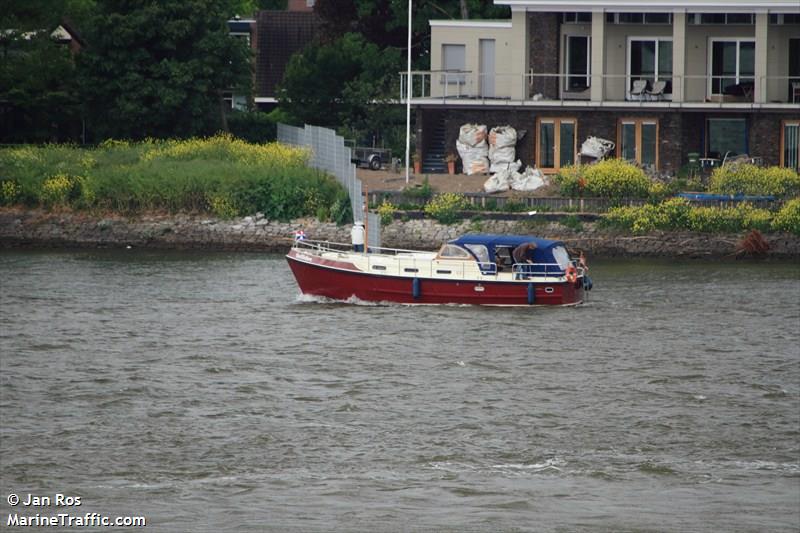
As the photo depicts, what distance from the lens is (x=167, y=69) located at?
222ft

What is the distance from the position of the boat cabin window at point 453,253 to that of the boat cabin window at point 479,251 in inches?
5.9

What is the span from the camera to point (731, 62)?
65.2 m

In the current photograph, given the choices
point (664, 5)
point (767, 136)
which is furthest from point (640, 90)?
point (767, 136)

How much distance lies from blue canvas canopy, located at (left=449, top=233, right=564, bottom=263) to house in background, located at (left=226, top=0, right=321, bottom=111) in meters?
40.8

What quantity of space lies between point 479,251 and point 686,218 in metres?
13.6

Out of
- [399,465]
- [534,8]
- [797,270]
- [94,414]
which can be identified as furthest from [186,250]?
[399,465]

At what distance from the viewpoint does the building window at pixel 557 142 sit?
2532 inches

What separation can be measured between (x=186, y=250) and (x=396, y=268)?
1480cm

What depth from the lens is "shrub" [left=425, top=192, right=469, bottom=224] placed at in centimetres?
5875

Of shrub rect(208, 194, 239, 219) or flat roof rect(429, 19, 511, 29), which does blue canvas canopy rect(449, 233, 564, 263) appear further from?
flat roof rect(429, 19, 511, 29)

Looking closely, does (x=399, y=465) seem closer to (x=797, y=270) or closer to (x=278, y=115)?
(x=797, y=270)

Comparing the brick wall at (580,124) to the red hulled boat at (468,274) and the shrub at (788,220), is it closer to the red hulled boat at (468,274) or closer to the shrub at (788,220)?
the shrub at (788,220)

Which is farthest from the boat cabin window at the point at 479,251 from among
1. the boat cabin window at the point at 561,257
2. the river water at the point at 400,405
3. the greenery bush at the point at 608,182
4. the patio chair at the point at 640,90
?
the patio chair at the point at 640,90

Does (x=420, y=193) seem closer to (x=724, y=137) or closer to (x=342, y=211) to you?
(x=342, y=211)
